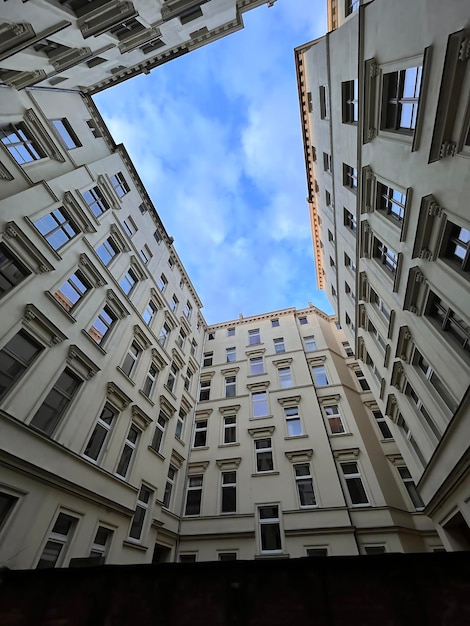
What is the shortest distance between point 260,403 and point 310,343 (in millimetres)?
7674

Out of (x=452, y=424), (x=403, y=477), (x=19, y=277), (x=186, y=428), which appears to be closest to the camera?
(x=452, y=424)

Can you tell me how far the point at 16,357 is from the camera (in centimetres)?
909

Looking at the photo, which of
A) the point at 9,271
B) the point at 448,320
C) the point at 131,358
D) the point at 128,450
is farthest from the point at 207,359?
the point at 448,320

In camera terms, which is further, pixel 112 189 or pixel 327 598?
pixel 112 189

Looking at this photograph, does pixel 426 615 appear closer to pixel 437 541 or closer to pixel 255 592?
pixel 255 592

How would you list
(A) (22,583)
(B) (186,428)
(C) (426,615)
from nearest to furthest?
(C) (426,615) < (A) (22,583) < (B) (186,428)

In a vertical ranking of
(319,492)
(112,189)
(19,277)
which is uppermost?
(112,189)

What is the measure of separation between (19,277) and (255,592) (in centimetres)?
1131

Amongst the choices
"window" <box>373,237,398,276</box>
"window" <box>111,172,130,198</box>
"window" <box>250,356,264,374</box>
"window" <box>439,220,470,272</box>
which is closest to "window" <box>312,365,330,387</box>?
"window" <box>250,356,264,374</box>

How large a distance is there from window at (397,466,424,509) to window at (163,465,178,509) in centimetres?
1355

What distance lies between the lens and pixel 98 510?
10203mm

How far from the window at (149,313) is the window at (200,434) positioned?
353 inches

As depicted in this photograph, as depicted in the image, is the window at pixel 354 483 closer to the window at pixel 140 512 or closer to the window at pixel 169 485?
the window at pixel 169 485

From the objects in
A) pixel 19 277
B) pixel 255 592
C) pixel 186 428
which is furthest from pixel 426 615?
pixel 186 428
